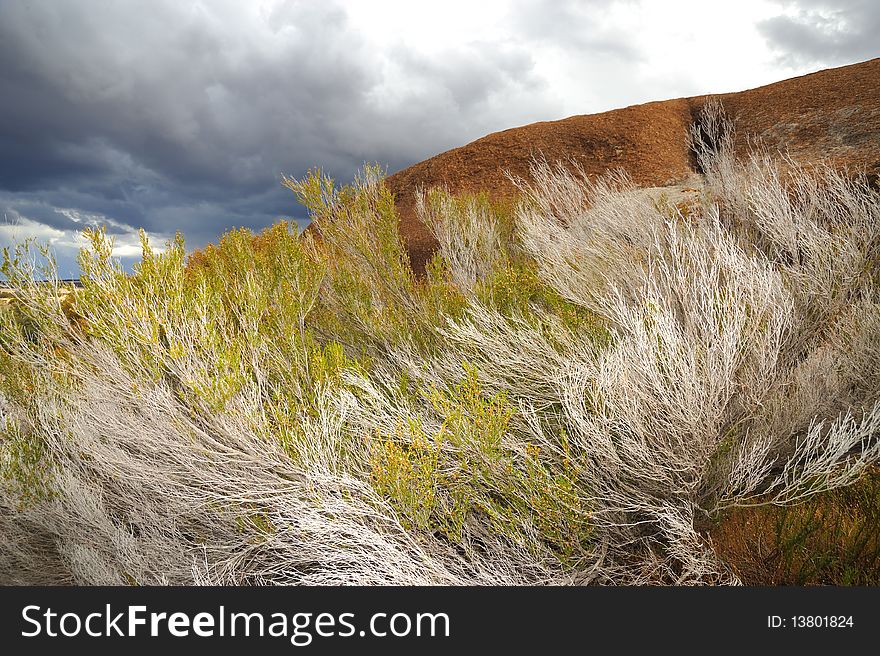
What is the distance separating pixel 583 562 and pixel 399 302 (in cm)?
442

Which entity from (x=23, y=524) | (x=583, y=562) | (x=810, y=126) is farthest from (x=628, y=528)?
(x=810, y=126)

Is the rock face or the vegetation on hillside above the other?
the rock face

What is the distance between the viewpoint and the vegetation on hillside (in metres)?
3.49

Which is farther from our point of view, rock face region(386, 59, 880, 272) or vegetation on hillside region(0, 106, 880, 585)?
rock face region(386, 59, 880, 272)

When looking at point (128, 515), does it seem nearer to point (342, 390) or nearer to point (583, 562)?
point (342, 390)

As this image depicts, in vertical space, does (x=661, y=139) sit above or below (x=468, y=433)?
above

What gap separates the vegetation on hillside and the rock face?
8.87m

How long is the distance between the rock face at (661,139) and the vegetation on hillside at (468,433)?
887cm

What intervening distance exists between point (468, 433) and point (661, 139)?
57.6 ft

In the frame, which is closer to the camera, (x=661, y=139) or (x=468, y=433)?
(x=468, y=433)

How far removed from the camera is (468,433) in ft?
12.1

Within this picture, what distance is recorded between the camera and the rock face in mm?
13391

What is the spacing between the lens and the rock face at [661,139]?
43.9 feet

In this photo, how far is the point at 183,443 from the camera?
14.0ft
